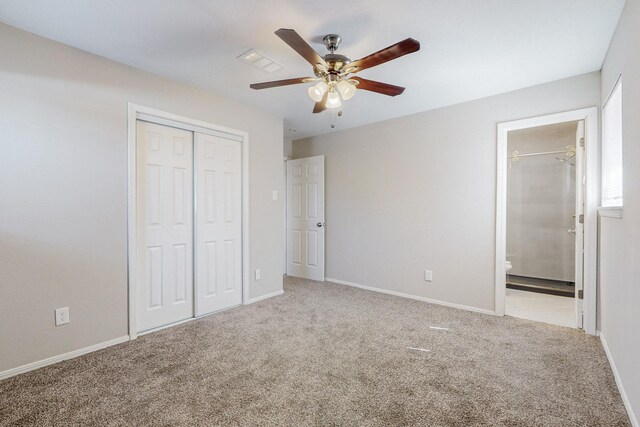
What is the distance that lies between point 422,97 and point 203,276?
3062mm

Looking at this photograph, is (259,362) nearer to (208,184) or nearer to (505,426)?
(505,426)

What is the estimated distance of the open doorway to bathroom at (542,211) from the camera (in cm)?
448

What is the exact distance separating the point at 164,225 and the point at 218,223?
0.58m

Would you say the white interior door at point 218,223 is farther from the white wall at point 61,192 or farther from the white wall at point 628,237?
the white wall at point 628,237

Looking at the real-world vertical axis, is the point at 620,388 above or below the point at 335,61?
below

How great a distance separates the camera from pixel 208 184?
3287mm

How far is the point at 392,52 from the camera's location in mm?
1786

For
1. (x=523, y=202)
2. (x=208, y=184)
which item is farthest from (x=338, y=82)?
(x=523, y=202)

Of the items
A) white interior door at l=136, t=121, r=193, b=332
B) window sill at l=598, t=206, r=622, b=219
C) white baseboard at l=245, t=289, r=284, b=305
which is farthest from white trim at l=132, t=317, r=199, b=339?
window sill at l=598, t=206, r=622, b=219

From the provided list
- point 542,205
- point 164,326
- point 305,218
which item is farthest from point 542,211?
point 164,326

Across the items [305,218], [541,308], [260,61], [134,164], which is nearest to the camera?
[260,61]

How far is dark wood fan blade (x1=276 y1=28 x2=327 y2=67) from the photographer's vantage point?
1.60 meters

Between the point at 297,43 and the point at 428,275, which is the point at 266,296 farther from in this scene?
the point at 297,43

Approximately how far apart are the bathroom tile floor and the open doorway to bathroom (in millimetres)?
68
